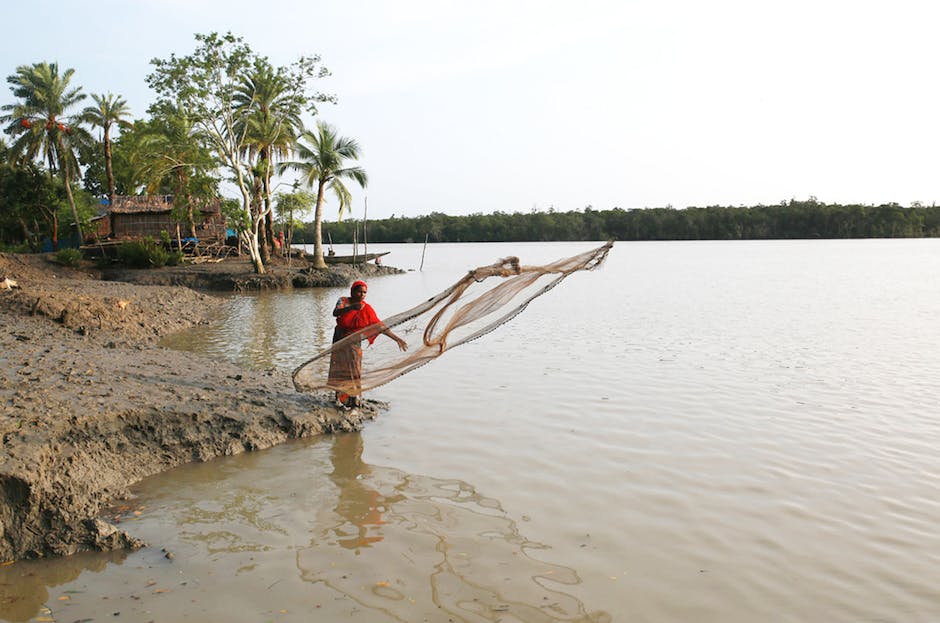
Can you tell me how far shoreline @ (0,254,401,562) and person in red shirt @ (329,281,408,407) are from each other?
1.43 feet

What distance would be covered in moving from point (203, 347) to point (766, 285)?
23326 mm

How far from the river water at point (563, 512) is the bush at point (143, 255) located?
20.0m

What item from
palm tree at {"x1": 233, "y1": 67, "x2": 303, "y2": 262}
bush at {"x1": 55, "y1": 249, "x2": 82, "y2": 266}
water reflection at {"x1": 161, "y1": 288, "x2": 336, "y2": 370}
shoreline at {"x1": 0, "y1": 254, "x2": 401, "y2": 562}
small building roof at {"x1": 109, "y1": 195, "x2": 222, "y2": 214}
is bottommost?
water reflection at {"x1": 161, "y1": 288, "x2": 336, "y2": 370}

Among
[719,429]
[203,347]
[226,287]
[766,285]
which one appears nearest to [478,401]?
[719,429]

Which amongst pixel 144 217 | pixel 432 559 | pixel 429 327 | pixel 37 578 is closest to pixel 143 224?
pixel 144 217

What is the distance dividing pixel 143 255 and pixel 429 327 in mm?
23864

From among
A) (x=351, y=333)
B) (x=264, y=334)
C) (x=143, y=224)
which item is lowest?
(x=264, y=334)

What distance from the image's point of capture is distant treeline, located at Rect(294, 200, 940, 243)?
287 ft

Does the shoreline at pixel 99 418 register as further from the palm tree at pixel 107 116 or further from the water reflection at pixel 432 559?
the palm tree at pixel 107 116

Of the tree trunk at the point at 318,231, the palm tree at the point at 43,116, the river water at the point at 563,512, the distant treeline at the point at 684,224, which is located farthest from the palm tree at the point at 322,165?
the distant treeline at the point at 684,224

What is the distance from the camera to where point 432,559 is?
166 inches

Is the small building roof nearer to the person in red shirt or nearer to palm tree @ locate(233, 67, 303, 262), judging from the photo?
palm tree @ locate(233, 67, 303, 262)

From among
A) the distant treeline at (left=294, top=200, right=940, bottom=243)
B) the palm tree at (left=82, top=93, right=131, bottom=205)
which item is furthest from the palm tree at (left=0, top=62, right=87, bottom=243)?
the distant treeline at (left=294, top=200, right=940, bottom=243)

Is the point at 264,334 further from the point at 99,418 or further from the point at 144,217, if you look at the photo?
the point at 144,217
